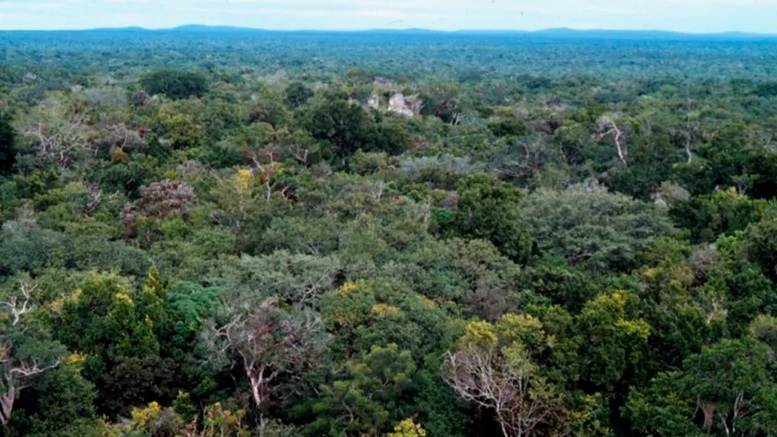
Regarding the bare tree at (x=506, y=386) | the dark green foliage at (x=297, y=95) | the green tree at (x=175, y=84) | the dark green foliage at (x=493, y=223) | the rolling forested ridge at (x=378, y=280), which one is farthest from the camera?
the green tree at (x=175, y=84)

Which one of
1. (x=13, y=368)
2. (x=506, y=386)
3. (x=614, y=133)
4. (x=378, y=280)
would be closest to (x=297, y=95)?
(x=614, y=133)

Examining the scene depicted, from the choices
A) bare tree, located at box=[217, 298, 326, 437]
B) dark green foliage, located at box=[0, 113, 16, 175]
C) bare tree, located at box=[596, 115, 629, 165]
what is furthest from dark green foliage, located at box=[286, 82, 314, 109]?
bare tree, located at box=[217, 298, 326, 437]

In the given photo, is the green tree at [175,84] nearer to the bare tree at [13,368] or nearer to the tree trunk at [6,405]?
the bare tree at [13,368]

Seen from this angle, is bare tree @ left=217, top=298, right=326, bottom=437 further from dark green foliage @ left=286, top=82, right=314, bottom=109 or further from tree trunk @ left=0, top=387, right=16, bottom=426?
dark green foliage @ left=286, top=82, right=314, bottom=109

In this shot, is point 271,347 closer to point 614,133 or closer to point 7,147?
point 7,147

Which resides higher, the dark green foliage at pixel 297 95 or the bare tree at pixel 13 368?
the bare tree at pixel 13 368

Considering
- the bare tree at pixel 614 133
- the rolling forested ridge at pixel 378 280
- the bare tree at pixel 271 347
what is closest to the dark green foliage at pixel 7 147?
the rolling forested ridge at pixel 378 280

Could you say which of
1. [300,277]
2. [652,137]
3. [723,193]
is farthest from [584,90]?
[300,277]
